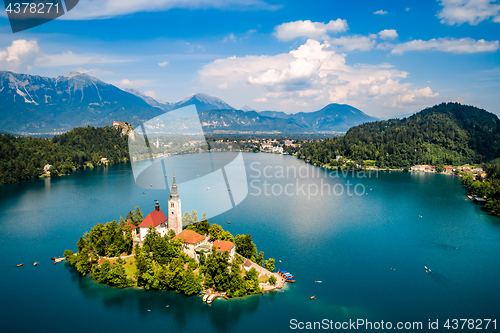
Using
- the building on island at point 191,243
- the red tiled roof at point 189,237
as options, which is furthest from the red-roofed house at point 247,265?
the red tiled roof at point 189,237

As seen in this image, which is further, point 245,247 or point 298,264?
point 298,264

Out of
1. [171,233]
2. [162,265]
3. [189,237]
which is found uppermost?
[189,237]

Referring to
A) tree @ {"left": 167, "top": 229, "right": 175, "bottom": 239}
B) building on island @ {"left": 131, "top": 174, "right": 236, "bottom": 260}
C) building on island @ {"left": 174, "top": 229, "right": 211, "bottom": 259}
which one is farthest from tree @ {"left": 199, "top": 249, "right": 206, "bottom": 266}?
tree @ {"left": 167, "top": 229, "right": 175, "bottom": 239}

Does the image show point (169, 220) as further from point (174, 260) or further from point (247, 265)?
point (247, 265)

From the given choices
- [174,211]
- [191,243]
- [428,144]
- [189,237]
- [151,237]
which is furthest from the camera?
[428,144]

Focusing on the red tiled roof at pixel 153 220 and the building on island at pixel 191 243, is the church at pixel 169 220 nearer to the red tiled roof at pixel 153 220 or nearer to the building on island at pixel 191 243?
the red tiled roof at pixel 153 220

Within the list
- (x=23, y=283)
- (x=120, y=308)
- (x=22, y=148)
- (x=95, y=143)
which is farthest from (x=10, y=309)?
(x=95, y=143)

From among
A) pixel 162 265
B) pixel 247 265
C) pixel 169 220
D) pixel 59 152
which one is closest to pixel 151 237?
pixel 169 220

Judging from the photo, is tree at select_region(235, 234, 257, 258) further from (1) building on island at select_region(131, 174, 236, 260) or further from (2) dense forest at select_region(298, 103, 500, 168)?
(2) dense forest at select_region(298, 103, 500, 168)
